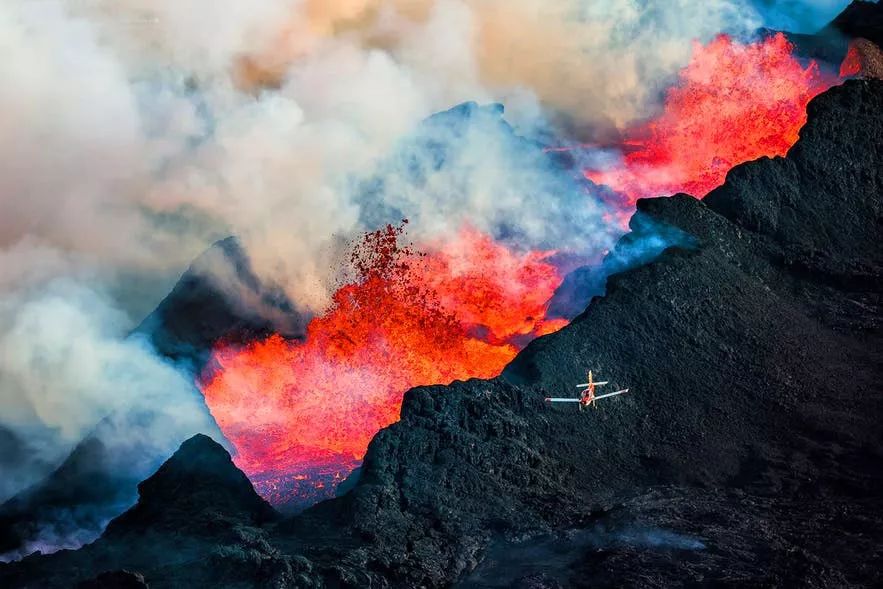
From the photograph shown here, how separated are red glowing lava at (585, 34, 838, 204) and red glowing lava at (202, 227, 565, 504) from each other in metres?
8.99

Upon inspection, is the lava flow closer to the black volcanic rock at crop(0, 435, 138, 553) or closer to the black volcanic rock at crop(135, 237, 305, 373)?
the black volcanic rock at crop(135, 237, 305, 373)

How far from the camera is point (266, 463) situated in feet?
111

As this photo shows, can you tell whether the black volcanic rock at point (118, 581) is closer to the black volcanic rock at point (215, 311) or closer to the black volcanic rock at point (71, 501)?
the black volcanic rock at point (71, 501)

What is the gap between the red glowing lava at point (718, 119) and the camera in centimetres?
4372

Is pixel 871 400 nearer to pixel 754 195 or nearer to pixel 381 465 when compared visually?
pixel 754 195

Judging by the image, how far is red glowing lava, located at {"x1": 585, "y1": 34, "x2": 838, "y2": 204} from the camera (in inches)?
1721

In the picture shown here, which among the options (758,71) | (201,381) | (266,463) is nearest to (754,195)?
(758,71)

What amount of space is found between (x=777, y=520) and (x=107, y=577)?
49.2 ft

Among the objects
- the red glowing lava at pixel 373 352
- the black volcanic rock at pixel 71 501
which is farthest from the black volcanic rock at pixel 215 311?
the black volcanic rock at pixel 71 501

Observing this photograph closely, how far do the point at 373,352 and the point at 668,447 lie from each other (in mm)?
15197

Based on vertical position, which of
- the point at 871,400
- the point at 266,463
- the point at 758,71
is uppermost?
the point at 758,71

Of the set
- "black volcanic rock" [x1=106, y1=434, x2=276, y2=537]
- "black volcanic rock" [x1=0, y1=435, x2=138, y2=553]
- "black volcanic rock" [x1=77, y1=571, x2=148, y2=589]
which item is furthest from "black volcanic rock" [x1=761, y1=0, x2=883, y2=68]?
"black volcanic rock" [x1=77, y1=571, x2=148, y2=589]

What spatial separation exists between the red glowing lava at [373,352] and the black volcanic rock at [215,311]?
0.82m

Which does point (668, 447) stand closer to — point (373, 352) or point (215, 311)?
point (373, 352)
